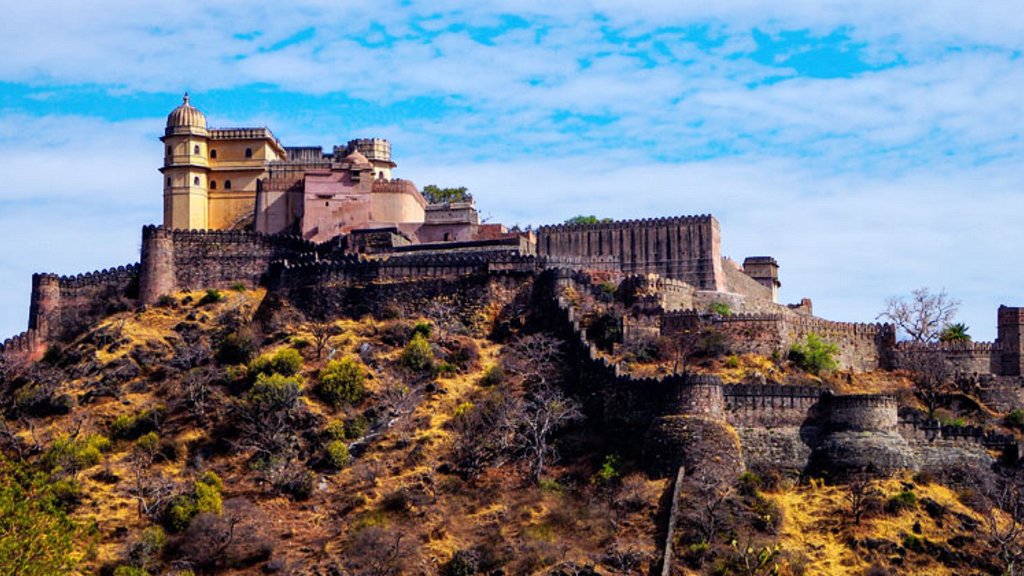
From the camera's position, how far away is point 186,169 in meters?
92.2

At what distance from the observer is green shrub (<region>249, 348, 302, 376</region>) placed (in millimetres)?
74125

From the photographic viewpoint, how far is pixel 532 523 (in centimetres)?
6381

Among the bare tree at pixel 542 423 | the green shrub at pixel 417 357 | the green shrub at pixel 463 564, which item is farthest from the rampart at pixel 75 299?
the green shrub at pixel 463 564

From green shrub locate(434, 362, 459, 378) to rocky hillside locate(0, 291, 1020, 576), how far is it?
0.09 meters

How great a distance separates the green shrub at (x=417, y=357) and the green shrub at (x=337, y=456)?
20.8 feet

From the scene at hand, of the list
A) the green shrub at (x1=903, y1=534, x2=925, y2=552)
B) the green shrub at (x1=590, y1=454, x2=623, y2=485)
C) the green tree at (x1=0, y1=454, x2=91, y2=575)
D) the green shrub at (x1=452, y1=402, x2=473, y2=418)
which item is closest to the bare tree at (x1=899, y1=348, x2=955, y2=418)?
the green shrub at (x1=903, y1=534, x2=925, y2=552)

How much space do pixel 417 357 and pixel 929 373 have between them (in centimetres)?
2156

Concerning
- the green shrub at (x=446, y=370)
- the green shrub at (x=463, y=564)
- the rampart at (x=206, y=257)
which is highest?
the rampart at (x=206, y=257)

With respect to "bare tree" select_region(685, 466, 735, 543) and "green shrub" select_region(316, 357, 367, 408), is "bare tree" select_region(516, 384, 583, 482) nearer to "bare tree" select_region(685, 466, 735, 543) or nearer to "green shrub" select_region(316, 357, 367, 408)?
"bare tree" select_region(685, 466, 735, 543)

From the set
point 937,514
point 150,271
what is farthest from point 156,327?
point 937,514

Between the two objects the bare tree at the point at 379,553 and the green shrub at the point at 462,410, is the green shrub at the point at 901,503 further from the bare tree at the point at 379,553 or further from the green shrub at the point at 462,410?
the green shrub at the point at 462,410

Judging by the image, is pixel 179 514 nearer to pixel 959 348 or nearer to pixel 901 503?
pixel 901 503

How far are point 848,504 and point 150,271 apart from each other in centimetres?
3664

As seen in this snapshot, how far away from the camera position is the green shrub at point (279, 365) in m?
74.1
